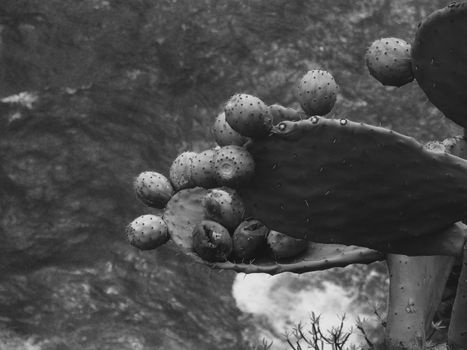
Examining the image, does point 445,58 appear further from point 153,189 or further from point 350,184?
point 153,189

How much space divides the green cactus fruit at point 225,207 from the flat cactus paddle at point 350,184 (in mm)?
168

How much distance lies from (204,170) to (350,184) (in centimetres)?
38

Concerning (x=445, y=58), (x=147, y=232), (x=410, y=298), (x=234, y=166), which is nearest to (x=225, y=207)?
(x=147, y=232)

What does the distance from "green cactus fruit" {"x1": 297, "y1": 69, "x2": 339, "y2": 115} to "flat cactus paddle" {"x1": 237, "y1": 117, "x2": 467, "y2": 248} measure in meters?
0.17

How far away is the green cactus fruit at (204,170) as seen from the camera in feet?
7.32

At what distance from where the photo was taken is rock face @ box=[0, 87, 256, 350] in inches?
134

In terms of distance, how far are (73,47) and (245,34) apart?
1.96 ft

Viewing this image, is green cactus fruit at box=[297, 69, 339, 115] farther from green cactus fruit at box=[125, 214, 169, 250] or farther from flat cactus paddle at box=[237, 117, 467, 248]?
green cactus fruit at box=[125, 214, 169, 250]

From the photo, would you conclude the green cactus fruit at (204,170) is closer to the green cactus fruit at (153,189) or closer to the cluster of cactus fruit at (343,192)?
the cluster of cactus fruit at (343,192)

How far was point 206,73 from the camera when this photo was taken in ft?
12.0

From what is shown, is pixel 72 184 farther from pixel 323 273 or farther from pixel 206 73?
pixel 323 273

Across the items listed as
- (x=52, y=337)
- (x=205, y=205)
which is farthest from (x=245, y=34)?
(x=205, y=205)

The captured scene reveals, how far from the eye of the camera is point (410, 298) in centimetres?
230

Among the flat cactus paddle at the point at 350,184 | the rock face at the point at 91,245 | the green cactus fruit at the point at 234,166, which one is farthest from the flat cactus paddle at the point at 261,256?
the rock face at the point at 91,245
